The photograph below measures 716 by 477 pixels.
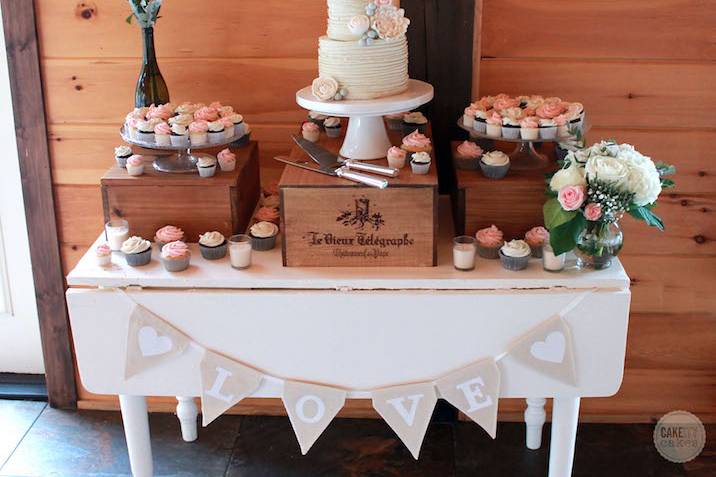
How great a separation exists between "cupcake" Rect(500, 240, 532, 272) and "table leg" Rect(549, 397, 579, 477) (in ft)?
1.07

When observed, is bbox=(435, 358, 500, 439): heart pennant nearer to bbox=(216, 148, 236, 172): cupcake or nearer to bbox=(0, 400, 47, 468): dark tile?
bbox=(216, 148, 236, 172): cupcake

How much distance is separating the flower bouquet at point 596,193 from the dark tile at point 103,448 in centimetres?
112

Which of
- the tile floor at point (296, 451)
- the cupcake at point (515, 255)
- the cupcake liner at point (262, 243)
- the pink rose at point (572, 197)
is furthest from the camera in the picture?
the tile floor at point (296, 451)

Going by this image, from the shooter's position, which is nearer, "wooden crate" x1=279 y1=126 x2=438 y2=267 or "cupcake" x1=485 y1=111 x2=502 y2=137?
"wooden crate" x1=279 y1=126 x2=438 y2=267

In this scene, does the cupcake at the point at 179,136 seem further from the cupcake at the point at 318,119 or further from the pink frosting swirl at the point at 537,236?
the pink frosting swirl at the point at 537,236

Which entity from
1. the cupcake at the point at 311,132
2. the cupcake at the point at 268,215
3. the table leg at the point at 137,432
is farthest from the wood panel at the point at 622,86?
the table leg at the point at 137,432

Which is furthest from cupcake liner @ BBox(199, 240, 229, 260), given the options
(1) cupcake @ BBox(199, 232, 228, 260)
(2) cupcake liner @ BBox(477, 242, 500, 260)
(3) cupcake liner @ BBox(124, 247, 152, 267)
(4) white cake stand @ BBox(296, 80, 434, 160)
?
(2) cupcake liner @ BBox(477, 242, 500, 260)

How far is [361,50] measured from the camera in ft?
5.75

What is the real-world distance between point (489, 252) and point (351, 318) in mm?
313

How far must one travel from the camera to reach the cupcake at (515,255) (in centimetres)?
179

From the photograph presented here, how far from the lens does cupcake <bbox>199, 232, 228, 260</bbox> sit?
1848mm

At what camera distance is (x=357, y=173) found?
5.85ft

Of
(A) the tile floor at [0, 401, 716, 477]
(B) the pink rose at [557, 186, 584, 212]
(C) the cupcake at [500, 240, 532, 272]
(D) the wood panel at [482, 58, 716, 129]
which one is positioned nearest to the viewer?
(B) the pink rose at [557, 186, 584, 212]

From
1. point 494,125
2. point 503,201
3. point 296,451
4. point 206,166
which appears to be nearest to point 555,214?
point 503,201
